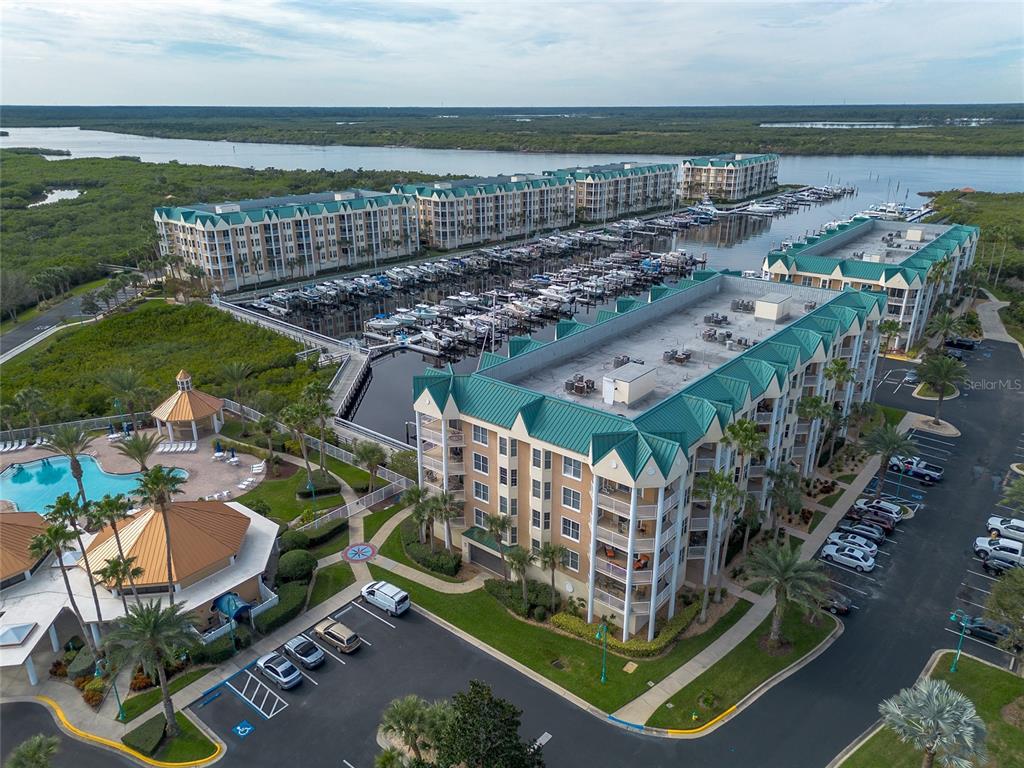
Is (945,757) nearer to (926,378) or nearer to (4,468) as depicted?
(926,378)

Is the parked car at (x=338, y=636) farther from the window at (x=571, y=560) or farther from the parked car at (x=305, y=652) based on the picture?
the window at (x=571, y=560)

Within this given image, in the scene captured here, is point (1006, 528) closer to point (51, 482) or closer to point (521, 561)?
point (521, 561)

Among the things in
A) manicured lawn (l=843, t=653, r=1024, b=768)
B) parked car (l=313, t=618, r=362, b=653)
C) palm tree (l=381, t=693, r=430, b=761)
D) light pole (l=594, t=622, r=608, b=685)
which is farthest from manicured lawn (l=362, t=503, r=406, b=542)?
manicured lawn (l=843, t=653, r=1024, b=768)

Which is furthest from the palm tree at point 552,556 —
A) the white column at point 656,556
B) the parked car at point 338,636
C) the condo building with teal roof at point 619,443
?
the parked car at point 338,636

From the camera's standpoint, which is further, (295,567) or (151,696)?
(295,567)

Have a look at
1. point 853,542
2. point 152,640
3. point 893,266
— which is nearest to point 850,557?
point 853,542

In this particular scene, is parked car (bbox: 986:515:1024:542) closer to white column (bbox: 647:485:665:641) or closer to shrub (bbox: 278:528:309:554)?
white column (bbox: 647:485:665:641)
